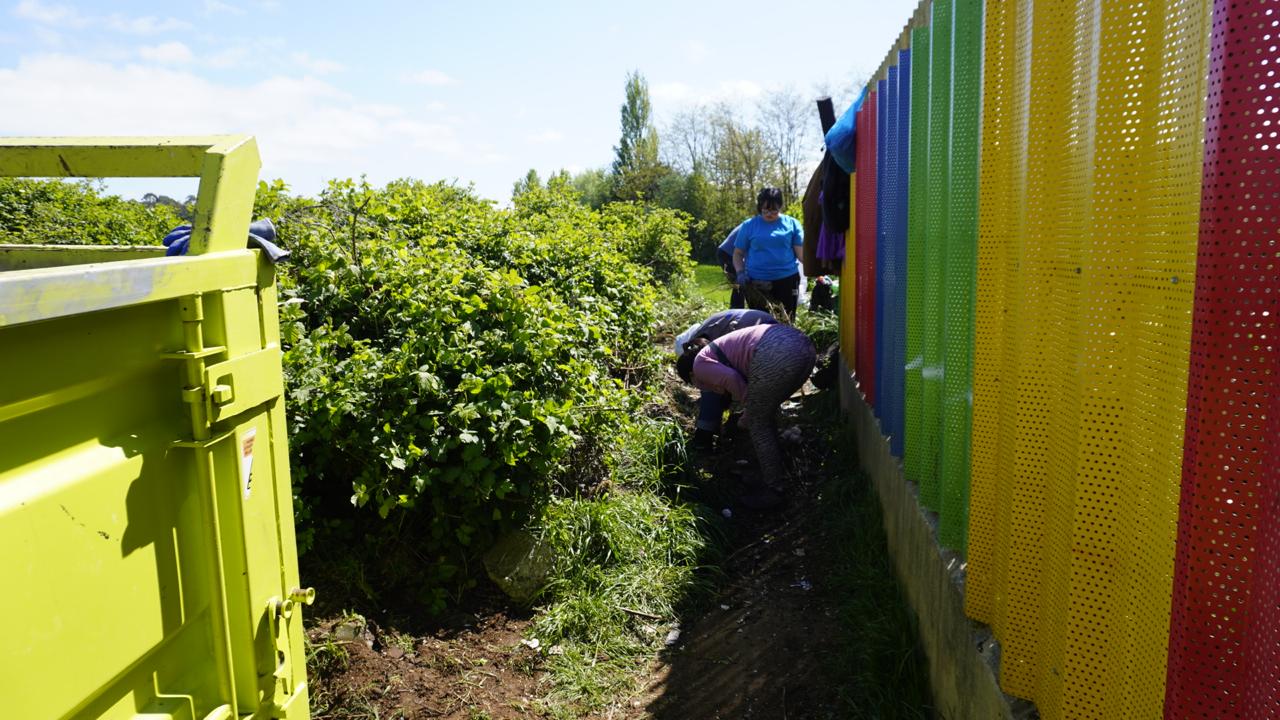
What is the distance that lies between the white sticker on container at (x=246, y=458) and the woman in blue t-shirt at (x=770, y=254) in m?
7.03

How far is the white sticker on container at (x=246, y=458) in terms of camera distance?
1805 mm

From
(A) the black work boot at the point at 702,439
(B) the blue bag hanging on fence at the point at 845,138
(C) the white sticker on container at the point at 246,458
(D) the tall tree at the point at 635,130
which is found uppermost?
(D) the tall tree at the point at 635,130

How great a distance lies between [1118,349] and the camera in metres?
1.69

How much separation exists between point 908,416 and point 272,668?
2.76 metres

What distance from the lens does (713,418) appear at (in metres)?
6.24

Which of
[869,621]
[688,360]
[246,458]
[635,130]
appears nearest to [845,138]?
[688,360]

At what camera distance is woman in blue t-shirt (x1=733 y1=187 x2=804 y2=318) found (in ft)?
28.6

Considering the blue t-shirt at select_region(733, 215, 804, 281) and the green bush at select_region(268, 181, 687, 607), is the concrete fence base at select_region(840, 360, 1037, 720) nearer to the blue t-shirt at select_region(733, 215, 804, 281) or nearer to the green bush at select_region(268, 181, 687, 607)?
the green bush at select_region(268, 181, 687, 607)

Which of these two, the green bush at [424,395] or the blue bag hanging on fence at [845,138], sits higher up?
the blue bag hanging on fence at [845,138]

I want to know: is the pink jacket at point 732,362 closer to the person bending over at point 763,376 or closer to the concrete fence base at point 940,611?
the person bending over at point 763,376

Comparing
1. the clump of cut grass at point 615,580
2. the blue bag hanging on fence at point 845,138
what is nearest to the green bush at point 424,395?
the clump of cut grass at point 615,580

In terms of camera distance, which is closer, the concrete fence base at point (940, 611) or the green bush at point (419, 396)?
the concrete fence base at point (940, 611)

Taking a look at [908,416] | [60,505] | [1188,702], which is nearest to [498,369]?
[908,416]

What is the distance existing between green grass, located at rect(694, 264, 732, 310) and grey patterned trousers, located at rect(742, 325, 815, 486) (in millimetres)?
5437
